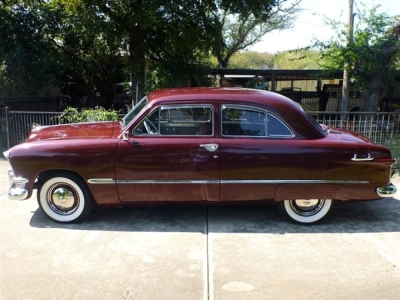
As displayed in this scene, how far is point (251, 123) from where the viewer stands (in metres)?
4.38

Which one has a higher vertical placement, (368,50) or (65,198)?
(368,50)

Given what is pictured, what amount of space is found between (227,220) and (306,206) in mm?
1069

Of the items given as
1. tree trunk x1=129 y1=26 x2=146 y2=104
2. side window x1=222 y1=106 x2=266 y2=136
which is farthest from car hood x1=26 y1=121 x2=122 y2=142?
tree trunk x1=129 y1=26 x2=146 y2=104

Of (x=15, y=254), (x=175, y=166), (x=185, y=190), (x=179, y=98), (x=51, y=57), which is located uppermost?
(x=51, y=57)

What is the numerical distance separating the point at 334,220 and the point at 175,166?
91.9 inches

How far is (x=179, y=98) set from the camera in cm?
443

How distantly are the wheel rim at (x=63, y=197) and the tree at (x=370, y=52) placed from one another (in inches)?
397

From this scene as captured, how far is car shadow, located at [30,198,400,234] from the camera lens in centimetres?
437

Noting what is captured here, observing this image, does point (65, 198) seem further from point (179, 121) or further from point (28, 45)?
point (28, 45)

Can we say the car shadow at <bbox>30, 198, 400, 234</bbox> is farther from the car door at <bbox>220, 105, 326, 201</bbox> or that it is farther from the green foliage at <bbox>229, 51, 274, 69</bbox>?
the green foliage at <bbox>229, 51, 274, 69</bbox>

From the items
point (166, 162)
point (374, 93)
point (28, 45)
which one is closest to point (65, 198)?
point (166, 162)

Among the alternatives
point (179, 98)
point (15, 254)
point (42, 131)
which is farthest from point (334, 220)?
point (42, 131)

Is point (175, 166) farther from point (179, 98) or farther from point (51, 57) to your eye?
point (51, 57)

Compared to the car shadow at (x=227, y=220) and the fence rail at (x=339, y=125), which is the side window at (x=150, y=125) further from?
the fence rail at (x=339, y=125)
